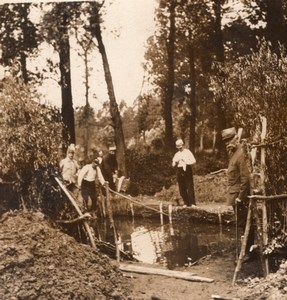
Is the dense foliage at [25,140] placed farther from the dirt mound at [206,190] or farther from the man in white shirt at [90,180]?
the dirt mound at [206,190]

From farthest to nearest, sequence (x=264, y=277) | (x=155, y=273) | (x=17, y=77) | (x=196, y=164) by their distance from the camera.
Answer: (x=196, y=164) → (x=17, y=77) → (x=155, y=273) → (x=264, y=277)

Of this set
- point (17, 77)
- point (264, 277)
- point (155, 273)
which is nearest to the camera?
point (264, 277)

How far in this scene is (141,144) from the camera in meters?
6.04

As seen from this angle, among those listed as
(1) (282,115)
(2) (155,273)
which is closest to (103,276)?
(2) (155,273)

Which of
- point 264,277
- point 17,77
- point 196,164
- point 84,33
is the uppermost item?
point 84,33

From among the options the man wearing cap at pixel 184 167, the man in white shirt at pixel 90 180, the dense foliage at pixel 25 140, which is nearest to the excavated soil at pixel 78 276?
the dense foliage at pixel 25 140

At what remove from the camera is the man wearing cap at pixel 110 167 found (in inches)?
228

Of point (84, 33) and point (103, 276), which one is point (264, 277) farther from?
point (84, 33)

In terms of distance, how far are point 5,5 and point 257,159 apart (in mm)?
2776

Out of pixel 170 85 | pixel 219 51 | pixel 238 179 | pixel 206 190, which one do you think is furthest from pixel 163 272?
pixel 219 51

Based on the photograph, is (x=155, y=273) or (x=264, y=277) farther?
(x=155, y=273)

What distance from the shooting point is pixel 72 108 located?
5.28 metres

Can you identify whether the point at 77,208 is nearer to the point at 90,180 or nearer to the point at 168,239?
the point at 90,180

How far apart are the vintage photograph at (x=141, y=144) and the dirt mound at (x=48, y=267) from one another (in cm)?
1
